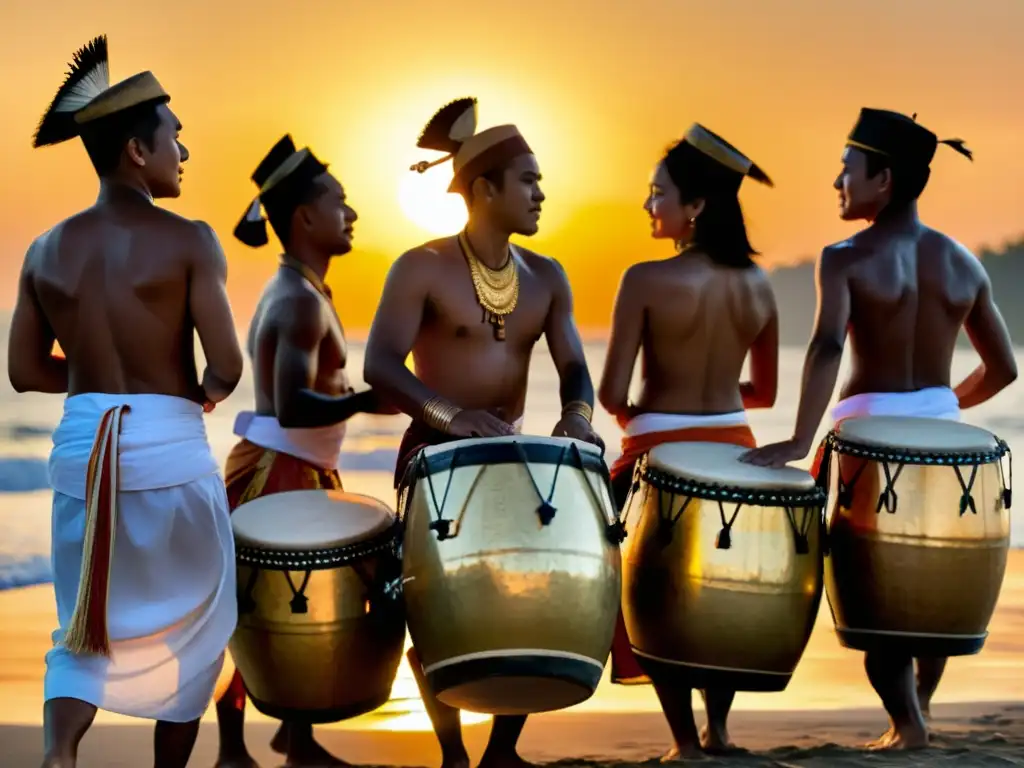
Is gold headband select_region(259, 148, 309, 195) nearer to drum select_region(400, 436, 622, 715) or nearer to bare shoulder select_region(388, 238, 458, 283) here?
bare shoulder select_region(388, 238, 458, 283)

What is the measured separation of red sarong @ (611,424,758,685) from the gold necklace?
2.14ft

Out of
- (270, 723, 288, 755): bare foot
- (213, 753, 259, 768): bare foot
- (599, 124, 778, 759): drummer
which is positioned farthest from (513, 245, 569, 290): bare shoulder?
(270, 723, 288, 755): bare foot

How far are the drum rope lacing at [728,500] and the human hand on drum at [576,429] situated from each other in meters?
0.22

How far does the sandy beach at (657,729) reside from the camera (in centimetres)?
538

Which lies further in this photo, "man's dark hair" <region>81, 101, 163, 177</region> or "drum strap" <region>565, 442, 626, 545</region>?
"man's dark hair" <region>81, 101, 163, 177</region>

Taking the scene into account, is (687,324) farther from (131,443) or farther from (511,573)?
(131,443)

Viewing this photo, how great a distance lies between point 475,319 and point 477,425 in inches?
18.6

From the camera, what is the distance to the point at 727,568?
4.53 metres

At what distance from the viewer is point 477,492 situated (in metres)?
4.07


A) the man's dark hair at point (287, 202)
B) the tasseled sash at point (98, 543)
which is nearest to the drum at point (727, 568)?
the tasseled sash at point (98, 543)

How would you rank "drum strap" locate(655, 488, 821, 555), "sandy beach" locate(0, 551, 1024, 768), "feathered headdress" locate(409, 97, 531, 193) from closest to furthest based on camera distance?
"drum strap" locate(655, 488, 821, 555)
"feathered headdress" locate(409, 97, 531, 193)
"sandy beach" locate(0, 551, 1024, 768)

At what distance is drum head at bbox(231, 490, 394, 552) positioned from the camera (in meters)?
4.44

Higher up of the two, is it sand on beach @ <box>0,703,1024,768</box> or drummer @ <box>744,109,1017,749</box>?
drummer @ <box>744,109,1017,749</box>

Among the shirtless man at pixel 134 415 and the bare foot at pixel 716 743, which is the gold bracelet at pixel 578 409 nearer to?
the shirtless man at pixel 134 415
